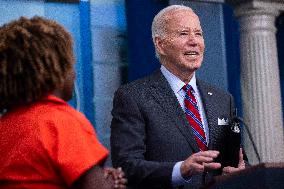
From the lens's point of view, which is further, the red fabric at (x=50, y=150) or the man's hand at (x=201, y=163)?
the man's hand at (x=201, y=163)

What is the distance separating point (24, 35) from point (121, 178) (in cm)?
48

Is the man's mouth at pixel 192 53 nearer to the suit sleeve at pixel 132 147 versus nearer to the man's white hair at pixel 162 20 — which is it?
the man's white hair at pixel 162 20

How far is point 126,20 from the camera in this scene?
4957 mm

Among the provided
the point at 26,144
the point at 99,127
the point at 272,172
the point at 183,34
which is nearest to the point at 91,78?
the point at 99,127

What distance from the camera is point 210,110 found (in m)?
2.89

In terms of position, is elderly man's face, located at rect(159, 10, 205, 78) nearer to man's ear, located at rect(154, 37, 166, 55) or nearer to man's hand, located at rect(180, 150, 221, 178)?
man's ear, located at rect(154, 37, 166, 55)

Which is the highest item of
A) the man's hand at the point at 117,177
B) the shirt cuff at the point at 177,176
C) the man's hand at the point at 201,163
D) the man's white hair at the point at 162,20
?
the man's white hair at the point at 162,20

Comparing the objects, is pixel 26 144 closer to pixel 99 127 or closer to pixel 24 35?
pixel 24 35

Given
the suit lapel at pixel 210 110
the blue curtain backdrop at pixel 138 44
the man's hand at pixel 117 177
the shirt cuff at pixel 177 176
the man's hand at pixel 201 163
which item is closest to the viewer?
the man's hand at pixel 117 177

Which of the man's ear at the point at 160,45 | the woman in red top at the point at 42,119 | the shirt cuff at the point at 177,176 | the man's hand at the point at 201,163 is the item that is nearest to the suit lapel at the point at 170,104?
the man's ear at the point at 160,45

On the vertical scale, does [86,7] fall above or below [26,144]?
above

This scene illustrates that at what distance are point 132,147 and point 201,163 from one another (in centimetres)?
44

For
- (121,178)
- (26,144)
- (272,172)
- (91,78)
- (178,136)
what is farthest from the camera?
(91,78)

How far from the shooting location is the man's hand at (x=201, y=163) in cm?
228
